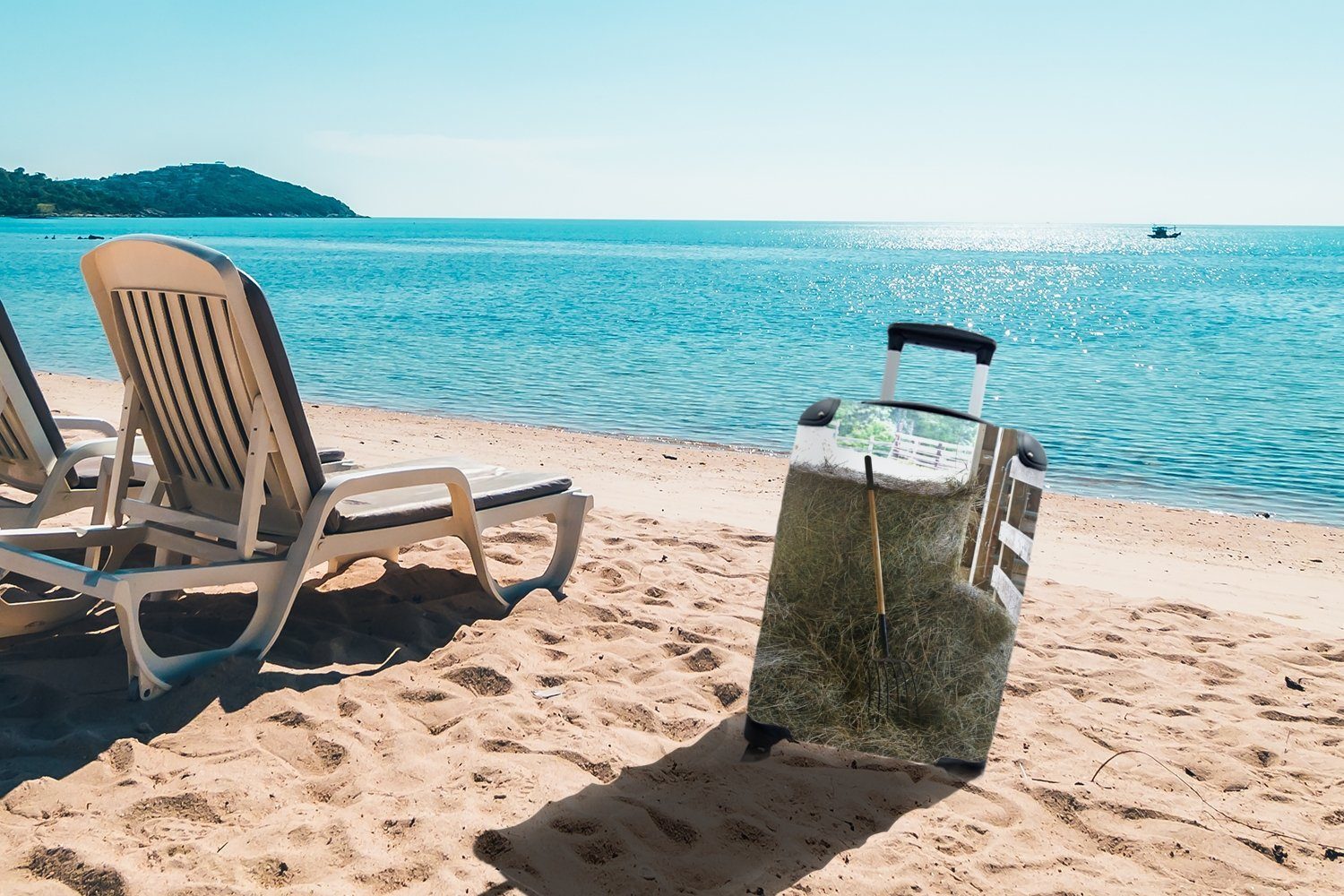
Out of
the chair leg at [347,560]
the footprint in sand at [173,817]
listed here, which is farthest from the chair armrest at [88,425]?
the footprint in sand at [173,817]

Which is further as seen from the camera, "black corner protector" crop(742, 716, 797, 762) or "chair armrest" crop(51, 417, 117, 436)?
"chair armrest" crop(51, 417, 117, 436)

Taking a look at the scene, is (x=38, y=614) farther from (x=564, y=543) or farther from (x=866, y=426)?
(x=866, y=426)

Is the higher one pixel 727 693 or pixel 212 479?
pixel 212 479

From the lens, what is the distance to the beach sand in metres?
2.49

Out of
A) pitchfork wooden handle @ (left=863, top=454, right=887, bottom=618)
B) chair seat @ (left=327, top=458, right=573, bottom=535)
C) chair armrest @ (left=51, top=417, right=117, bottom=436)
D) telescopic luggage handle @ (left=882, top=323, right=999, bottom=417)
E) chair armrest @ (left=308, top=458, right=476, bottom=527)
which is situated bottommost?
chair armrest @ (left=51, top=417, right=117, bottom=436)

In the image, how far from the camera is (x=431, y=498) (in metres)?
4.15

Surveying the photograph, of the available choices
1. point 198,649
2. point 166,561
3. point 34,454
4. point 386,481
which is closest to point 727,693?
point 386,481

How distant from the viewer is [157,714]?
10.3 ft

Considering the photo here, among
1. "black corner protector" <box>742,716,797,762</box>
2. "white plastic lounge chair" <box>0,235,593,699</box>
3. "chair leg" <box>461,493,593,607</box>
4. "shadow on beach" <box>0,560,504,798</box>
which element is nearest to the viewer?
"shadow on beach" <box>0,560,504,798</box>

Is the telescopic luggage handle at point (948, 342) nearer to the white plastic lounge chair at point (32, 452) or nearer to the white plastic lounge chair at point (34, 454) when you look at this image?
the white plastic lounge chair at point (34, 454)

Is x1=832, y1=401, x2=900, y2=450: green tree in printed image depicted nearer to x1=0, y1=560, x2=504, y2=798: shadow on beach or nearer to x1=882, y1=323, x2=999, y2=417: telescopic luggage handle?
x1=882, y1=323, x2=999, y2=417: telescopic luggage handle

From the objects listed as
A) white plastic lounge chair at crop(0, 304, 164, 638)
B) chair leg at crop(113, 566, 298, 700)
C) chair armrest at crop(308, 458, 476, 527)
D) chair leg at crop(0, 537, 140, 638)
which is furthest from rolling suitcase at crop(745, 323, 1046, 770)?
white plastic lounge chair at crop(0, 304, 164, 638)

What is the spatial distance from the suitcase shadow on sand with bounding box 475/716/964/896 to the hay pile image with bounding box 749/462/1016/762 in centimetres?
15

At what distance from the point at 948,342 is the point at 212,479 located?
2.65 meters
